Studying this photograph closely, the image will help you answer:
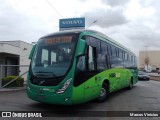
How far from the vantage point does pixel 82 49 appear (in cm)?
767

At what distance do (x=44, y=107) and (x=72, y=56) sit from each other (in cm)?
239

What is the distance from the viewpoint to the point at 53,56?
785 cm

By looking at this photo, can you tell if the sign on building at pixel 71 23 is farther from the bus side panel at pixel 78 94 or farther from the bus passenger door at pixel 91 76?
the bus side panel at pixel 78 94

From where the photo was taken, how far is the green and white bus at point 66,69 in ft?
23.5

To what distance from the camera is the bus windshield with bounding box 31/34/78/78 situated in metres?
7.43

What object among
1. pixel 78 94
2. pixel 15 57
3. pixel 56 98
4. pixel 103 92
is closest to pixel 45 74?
pixel 56 98

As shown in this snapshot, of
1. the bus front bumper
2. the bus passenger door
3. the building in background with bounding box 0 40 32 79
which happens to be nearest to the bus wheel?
the bus passenger door

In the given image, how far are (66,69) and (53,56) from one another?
866 mm

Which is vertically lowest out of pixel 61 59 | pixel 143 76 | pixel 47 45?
pixel 143 76

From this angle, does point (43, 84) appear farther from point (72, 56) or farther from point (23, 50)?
point (23, 50)

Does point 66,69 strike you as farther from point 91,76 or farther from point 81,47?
point 91,76

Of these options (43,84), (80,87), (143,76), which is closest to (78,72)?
(80,87)

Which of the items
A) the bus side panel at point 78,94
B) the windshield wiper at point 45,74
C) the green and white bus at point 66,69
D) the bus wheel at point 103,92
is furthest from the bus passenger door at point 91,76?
the windshield wiper at point 45,74

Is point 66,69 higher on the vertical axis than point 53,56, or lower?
lower
